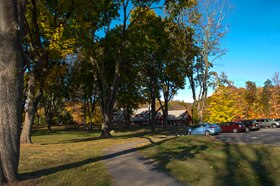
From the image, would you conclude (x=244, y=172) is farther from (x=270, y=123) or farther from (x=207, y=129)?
(x=270, y=123)

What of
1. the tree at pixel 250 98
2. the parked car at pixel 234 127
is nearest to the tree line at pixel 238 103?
the tree at pixel 250 98

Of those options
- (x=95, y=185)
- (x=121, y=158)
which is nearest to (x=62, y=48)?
(x=121, y=158)

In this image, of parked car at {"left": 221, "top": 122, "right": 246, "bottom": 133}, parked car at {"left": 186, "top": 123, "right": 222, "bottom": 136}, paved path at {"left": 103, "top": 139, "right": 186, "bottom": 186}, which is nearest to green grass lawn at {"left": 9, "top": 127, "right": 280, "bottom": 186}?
paved path at {"left": 103, "top": 139, "right": 186, "bottom": 186}

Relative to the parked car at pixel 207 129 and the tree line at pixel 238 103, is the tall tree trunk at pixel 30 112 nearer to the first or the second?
the parked car at pixel 207 129

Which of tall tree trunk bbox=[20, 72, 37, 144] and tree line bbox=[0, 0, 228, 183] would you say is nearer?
tree line bbox=[0, 0, 228, 183]

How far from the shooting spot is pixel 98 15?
25.1 metres

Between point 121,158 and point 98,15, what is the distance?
53.5 ft

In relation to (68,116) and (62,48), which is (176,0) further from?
(68,116)

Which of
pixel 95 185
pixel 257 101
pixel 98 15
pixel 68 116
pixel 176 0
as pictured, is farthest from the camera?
pixel 257 101

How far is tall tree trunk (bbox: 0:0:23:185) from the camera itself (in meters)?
7.81

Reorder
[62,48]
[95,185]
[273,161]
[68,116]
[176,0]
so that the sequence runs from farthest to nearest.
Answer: [68,116] < [176,0] < [62,48] < [273,161] < [95,185]

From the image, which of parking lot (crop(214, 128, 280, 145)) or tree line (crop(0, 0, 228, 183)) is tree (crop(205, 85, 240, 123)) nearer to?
tree line (crop(0, 0, 228, 183))

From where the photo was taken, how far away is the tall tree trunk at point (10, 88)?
781cm

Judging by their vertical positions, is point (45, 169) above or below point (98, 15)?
below
